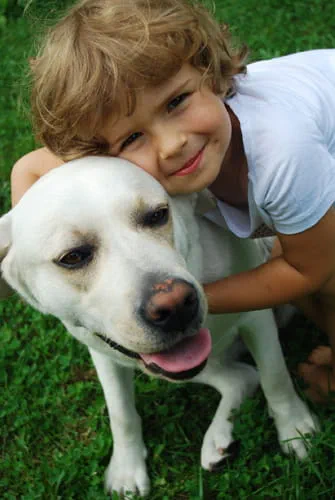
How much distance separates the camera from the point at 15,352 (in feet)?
12.1

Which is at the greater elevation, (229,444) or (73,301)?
(73,301)

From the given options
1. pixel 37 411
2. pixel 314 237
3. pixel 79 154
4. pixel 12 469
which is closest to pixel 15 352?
pixel 37 411

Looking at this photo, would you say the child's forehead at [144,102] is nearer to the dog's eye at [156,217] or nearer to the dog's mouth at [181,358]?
the dog's eye at [156,217]

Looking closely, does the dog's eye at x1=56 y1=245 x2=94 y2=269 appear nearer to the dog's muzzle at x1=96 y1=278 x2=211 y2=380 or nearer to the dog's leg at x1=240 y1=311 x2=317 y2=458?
the dog's muzzle at x1=96 y1=278 x2=211 y2=380

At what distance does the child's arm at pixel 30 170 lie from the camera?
304cm

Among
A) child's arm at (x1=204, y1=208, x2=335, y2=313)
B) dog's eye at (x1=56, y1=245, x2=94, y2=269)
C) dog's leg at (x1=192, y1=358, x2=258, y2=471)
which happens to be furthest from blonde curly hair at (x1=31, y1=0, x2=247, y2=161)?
dog's leg at (x1=192, y1=358, x2=258, y2=471)

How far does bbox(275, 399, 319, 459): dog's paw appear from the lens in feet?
9.39

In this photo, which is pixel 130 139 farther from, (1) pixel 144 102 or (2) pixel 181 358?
(2) pixel 181 358

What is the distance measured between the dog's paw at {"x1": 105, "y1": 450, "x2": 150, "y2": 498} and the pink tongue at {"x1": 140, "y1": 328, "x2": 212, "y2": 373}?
0.93m

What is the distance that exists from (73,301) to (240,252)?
0.80 meters

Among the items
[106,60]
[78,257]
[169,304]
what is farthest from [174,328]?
[106,60]

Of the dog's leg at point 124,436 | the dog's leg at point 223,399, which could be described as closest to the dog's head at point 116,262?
the dog's leg at point 124,436

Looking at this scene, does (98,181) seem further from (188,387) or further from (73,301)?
(188,387)

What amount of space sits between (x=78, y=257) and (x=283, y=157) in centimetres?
78
